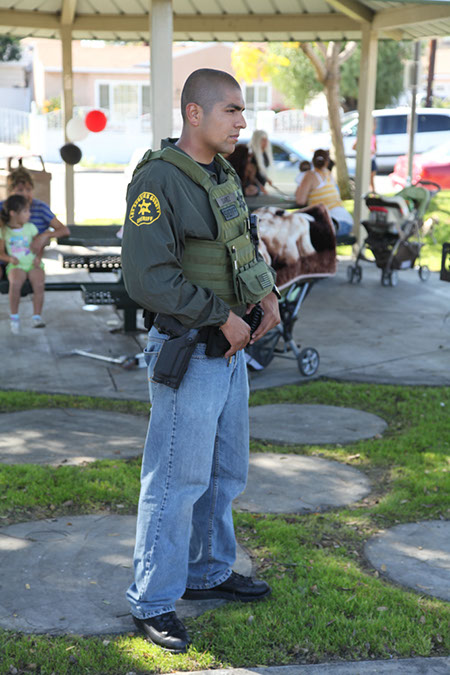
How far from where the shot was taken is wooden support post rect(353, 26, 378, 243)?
12352 mm

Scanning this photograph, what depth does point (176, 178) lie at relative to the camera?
3023 millimetres

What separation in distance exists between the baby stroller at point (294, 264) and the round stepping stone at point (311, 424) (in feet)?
2.68

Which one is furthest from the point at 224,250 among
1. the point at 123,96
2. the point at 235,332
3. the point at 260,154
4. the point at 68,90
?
the point at 123,96

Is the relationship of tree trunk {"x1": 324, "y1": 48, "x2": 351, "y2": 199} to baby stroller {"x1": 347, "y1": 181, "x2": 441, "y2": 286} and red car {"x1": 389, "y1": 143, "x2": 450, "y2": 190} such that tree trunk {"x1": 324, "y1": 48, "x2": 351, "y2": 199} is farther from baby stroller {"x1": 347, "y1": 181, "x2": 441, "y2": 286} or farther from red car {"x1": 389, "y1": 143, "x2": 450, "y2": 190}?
baby stroller {"x1": 347, "y1": 181, "x2": 441, "y2": 286}

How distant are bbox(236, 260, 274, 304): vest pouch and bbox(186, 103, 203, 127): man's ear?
532 millimetres

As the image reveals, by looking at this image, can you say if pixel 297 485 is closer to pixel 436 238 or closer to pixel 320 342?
pixel 320 342

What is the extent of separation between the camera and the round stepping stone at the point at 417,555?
3.90 meters

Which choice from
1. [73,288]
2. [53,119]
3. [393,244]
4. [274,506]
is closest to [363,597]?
[274,506]

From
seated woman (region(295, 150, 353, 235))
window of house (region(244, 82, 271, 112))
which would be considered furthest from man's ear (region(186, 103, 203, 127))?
window of house (region(244, 82, 271, 112))

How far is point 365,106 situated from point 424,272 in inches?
99.5

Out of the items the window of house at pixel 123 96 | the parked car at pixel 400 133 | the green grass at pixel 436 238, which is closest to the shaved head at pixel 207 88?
the green grass at pixel 436 238

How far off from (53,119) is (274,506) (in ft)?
106

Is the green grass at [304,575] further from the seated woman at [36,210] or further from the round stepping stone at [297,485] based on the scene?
the seated woman at [36,210]

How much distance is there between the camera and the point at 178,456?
321 centimetres
